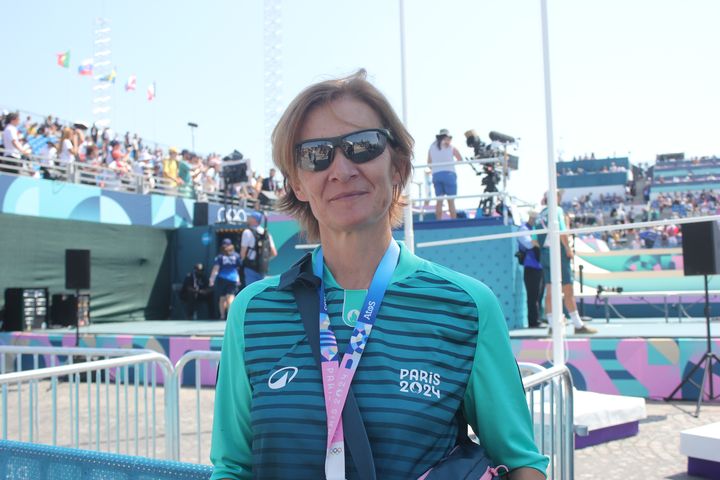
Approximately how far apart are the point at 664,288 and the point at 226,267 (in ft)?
33.5

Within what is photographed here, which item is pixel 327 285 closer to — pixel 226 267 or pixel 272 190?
pixel 226 267

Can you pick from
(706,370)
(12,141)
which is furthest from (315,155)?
(12,141)

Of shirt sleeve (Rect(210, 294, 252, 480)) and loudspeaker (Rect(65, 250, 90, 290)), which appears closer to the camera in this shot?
shirt sleeve (Rect(210, 294, 252, 480))

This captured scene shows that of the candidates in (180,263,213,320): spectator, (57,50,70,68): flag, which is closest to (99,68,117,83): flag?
(57,50,70,68): flag

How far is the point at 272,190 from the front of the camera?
2067cm

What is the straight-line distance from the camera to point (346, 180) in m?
1.59

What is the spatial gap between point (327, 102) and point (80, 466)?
144 cm

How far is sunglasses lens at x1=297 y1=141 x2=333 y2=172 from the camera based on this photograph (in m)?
1.61

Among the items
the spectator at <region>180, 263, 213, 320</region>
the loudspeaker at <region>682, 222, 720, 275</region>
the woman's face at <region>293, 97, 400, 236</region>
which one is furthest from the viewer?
the spectator at <region>180, 263, 213, 320</region>

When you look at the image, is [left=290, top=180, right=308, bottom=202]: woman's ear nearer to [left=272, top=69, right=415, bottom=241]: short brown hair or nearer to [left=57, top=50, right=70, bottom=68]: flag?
[left=272, top=69, right=415, bottom=241]: short brown hair

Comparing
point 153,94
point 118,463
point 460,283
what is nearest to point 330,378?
point 460,283

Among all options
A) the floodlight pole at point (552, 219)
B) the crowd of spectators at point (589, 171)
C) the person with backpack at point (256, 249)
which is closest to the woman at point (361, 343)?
the floodlight pole at point (552, 219)

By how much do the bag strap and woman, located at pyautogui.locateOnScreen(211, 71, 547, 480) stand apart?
0.02m

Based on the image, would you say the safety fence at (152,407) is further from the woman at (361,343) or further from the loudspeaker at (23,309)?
the loudspeaker at (23,309)
